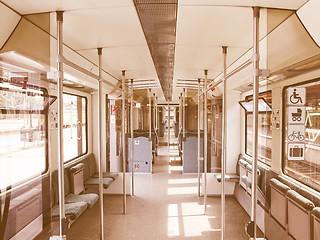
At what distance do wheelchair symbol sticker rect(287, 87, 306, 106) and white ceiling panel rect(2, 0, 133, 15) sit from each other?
87.7 inches

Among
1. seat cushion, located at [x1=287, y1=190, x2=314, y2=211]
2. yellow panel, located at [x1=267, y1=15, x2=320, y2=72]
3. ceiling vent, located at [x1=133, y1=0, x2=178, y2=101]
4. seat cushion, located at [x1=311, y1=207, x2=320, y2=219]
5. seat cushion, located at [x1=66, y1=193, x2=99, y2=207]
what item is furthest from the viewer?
seat cushion, located at [x1=66, y1=193, x2=99, y2=207]

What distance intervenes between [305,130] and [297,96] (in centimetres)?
44

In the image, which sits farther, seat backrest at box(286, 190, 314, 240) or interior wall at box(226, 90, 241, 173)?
interior wall at box(226, 90, 241, 173)

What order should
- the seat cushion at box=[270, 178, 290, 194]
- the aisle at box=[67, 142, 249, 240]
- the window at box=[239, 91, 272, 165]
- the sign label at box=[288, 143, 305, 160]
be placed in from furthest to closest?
the window at box=[239, 91, 272, 165] < the aisle at box=[67, 142, 249, 240] < the seat cushion at box=[270, 178, 290, 194] < the sign label at box=[288, 143, 305, 160]

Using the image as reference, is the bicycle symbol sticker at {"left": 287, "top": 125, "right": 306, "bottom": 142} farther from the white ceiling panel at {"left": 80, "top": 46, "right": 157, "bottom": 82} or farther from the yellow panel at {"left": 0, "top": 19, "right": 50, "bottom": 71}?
the yellow panel at {"left": 0, "top": 19, "right": 50, "bottom": 71}

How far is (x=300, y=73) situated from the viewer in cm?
275

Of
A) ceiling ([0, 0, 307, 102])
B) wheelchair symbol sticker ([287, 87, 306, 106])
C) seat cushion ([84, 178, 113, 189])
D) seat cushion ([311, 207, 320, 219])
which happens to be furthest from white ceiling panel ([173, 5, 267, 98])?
seat cushion ([84, 178, 113, 189])

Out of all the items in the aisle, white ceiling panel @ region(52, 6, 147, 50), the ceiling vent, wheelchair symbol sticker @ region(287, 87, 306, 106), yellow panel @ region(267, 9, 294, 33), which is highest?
white ceiling panel @ region(52, 6, 147, 50)

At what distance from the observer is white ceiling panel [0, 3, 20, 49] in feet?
5.37

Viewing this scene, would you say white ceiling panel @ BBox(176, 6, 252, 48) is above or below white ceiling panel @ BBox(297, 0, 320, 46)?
above

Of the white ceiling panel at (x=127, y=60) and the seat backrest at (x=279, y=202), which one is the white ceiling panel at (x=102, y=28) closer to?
the white ceiling panel at (x=127, y=60)

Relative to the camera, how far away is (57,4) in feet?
5.41

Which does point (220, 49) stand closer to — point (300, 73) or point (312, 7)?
point (300, 73)

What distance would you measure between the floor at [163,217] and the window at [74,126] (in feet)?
4.14
